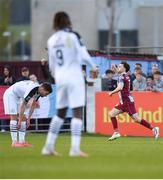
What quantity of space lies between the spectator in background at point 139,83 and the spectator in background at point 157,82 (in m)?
0.46

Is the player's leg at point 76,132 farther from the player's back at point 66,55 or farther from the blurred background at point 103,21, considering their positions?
the blurred background at point 103,21

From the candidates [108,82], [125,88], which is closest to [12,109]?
[125,88]

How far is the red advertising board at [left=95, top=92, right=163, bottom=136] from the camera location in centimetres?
2575

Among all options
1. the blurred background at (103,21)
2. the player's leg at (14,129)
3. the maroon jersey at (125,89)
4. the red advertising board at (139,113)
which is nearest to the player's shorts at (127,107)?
the maroon jersey at (125,89)

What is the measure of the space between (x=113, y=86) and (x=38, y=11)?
1522 inches

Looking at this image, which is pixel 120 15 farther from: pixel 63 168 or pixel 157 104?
pixel 63 168

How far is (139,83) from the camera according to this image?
26.5 meters

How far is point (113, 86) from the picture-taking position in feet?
88.6

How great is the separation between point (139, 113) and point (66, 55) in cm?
1117

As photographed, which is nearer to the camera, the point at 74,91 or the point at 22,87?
the point at 74,91

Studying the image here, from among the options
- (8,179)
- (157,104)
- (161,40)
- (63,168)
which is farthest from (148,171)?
(161,40)

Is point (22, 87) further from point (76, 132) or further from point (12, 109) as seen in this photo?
point (76, 132)

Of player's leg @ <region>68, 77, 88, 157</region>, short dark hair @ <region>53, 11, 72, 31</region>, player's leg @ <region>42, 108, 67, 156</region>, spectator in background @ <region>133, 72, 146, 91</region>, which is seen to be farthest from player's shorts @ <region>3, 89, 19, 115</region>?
spectator in background @ <region>133, 72, 146, 91</region>

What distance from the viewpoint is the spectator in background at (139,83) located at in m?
26.3
